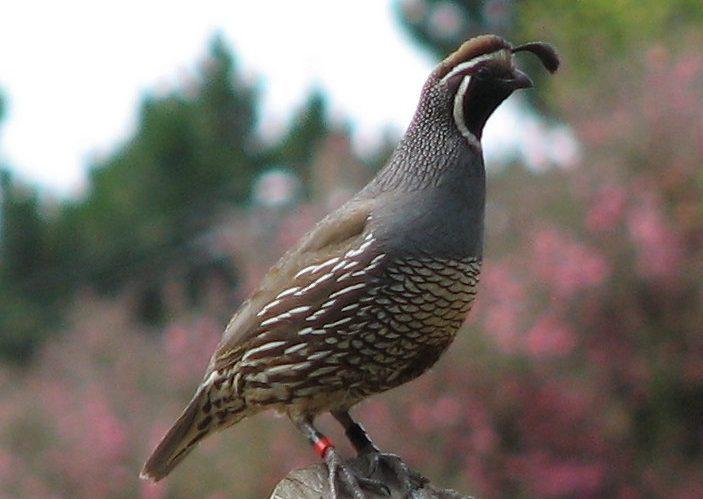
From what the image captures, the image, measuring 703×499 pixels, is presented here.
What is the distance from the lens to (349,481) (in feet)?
14.0

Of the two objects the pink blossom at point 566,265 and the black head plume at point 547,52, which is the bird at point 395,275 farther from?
the pink blossom at point 566,265

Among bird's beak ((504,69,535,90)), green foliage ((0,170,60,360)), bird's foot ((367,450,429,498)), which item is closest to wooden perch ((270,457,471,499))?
bird's foot ((367,450,429,498))

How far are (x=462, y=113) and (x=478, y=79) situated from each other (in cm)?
13

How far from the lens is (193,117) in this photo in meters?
19.6

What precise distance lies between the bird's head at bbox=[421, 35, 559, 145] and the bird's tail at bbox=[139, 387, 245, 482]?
3.90 feet

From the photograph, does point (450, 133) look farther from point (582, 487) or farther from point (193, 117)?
point (193, 117)

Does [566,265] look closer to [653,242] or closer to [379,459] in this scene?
[653,242]

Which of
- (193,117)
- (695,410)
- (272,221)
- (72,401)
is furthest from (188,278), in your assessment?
(695,410)

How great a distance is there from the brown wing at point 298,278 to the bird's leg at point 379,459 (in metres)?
0.37

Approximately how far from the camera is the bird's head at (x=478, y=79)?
14.0 feet

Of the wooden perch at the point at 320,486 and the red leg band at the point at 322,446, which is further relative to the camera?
the red leg band at the point at 322,446

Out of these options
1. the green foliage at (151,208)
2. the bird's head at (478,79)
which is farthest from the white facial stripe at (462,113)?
the green foliage at (151,208)

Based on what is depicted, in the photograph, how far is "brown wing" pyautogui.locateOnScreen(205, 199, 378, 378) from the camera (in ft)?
14.8

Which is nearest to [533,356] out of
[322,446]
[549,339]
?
[549,339]
